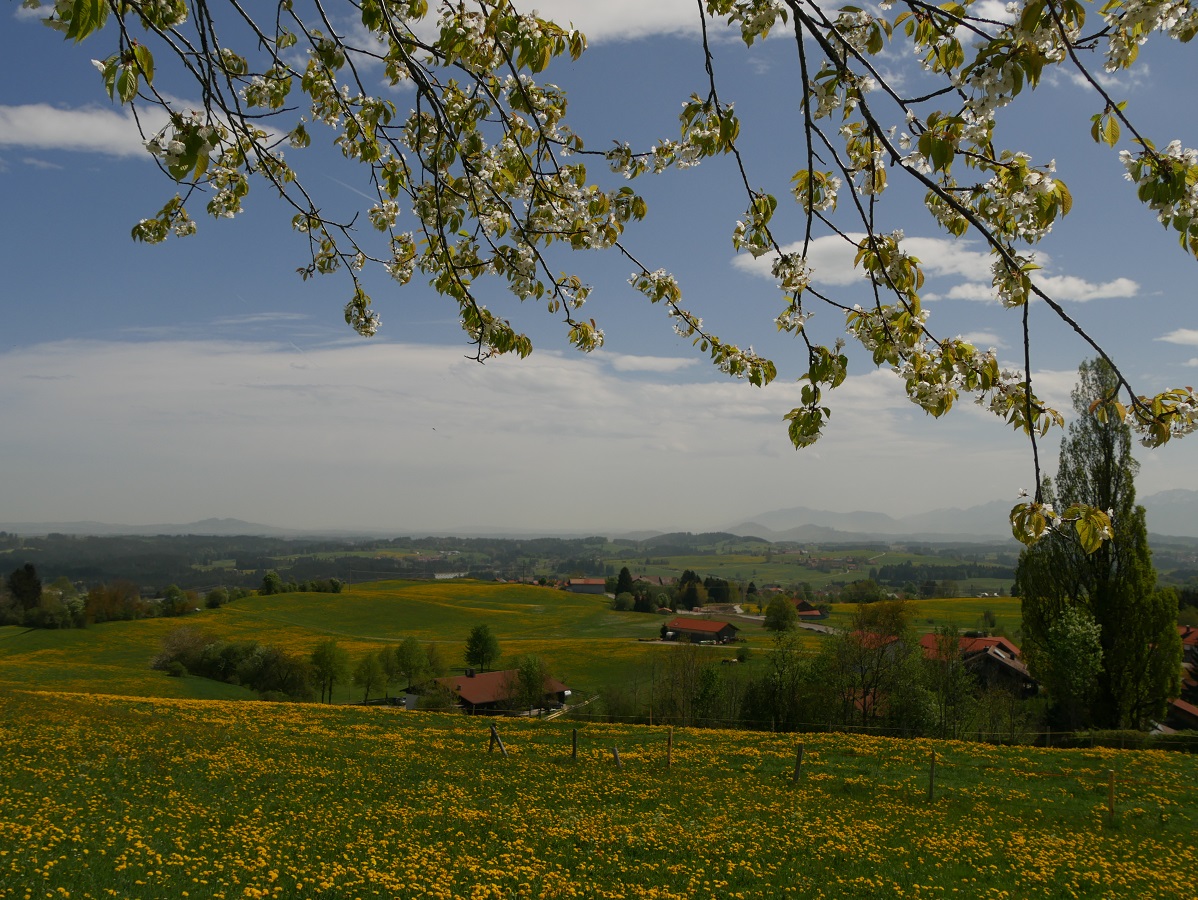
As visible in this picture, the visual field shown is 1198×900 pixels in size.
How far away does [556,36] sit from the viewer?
125 inches

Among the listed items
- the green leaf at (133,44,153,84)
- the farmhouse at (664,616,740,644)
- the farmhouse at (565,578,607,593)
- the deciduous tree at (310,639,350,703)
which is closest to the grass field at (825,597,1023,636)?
the farmhouse at (664,616,740,644)

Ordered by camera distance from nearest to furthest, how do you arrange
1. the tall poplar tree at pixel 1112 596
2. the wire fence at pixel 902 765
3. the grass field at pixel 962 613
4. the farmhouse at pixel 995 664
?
the wire fence at pixel 902 765 < the tall poplar tree at pixel 1112 596 < the farmhouse at pixel 995 664 < the grass field at pixel 962 613

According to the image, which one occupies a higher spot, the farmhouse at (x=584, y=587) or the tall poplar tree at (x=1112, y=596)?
the tall poplar tree at (x=1112, y=596)

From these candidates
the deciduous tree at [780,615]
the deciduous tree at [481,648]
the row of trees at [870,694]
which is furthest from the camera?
the deciduous tree at [780,615]

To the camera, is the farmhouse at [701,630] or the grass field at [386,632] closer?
the grass field at [386,632]

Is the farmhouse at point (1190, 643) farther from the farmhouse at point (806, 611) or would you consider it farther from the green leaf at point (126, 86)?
the green leaf at point (126, 86)

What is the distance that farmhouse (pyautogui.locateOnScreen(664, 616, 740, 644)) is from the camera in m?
78.8

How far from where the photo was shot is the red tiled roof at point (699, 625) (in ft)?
267

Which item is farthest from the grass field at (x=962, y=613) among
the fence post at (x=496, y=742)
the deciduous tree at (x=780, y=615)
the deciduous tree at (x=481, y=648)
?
the fence post at (x=496, y=742)

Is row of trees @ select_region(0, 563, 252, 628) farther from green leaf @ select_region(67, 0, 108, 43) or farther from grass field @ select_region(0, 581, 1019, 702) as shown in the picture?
green leaf @ select_region(67, 0, 108, 43)

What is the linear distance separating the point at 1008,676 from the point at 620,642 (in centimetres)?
3565

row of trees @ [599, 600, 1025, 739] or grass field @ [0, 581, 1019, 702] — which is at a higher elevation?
row of trees @ [599, 600, 1025, 739]

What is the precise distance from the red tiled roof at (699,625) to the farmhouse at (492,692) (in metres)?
35.0

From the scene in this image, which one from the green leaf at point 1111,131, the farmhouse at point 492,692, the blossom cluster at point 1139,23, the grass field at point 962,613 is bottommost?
the grass field at point 962,613
